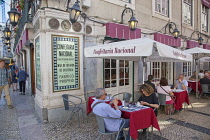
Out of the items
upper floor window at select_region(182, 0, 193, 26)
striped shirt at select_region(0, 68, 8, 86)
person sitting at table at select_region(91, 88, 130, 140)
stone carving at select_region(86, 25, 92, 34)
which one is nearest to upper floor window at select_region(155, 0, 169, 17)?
upper floor window at select_region(182, 0, 193, 26)

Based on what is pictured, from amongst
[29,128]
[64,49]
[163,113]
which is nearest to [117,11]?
[64,49]

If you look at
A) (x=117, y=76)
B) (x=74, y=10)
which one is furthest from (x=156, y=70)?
(x=74, y=10)

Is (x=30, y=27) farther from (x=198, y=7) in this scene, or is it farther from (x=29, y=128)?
(x=198, y=7)

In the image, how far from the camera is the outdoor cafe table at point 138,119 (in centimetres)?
308

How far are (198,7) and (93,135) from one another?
42.1 feet

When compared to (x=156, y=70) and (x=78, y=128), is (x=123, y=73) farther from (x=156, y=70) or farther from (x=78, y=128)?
(x=78, y=128)

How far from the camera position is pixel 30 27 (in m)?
5.70

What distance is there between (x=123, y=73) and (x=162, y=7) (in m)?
4.89

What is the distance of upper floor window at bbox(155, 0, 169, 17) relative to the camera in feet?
28.2

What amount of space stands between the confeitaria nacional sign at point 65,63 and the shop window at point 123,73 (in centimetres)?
215

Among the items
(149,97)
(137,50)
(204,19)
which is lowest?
(149,97)

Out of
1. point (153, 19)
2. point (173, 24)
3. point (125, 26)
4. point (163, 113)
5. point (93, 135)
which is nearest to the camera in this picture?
point (93, 135)

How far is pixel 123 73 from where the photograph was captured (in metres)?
6.83

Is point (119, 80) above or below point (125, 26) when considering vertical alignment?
below
